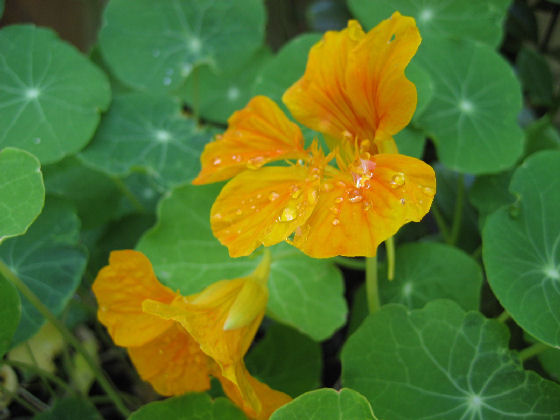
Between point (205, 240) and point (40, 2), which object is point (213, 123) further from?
point (40, 2)

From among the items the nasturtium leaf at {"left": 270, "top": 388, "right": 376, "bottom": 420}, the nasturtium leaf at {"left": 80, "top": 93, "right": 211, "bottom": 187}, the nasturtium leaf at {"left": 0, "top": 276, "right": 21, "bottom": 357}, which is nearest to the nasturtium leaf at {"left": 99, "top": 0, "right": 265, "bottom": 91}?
the nasturtium leaf at {"left": 80, "top": 93, "right": 211, "bottom": 187}

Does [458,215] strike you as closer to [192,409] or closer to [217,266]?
[217,266]

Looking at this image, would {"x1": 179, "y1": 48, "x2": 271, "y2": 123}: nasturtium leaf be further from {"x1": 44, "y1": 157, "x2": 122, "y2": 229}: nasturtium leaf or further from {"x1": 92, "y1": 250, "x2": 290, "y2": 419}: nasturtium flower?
{"x1": 92, "y1": 250, "x2": 290, "y2": 419}: nasturtium flower

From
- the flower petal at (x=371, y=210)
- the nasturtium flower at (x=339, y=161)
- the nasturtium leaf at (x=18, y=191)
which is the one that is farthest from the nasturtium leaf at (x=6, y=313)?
the flower petal at (x=371, y=210)

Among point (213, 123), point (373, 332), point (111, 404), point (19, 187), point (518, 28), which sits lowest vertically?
point (111, 404)

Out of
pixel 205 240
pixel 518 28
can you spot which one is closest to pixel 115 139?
pixel 205 240

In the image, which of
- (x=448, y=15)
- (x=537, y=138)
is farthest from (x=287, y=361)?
(x=448, y=15)
